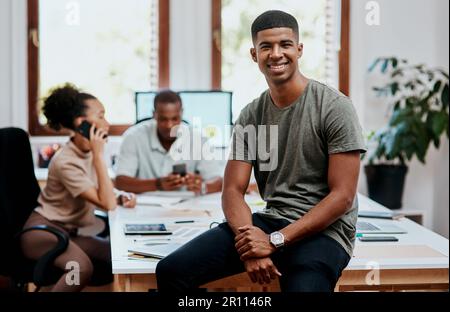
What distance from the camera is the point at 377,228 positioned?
2.09m

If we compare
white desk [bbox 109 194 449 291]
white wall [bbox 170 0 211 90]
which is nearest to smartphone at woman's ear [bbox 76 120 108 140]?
white desk [bbox 109 194 449 291]

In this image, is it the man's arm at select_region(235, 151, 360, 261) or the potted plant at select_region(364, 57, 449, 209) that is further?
the potted plant at select_region(364, 57, 449, 209)

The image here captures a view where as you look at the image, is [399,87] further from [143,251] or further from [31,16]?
[143,251]

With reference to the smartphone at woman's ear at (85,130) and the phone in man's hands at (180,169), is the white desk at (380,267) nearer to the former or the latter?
the smartphone at woman's ear at (85,130)

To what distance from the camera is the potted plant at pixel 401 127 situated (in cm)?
363

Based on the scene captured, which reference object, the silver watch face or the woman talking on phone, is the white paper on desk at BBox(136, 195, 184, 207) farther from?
the silver watch face

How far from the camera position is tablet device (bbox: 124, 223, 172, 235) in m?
2.01

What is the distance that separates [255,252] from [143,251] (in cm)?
30

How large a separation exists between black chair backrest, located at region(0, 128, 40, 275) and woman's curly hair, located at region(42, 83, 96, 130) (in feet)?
0.48

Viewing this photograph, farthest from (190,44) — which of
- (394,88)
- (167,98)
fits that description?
(394,88)

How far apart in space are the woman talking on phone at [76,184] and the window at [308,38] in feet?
1.69

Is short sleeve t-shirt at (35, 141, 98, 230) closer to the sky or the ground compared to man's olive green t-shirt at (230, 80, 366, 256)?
closer to the ground

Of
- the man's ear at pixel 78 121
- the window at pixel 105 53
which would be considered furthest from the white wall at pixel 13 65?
the man's ear at pixel 78 121
